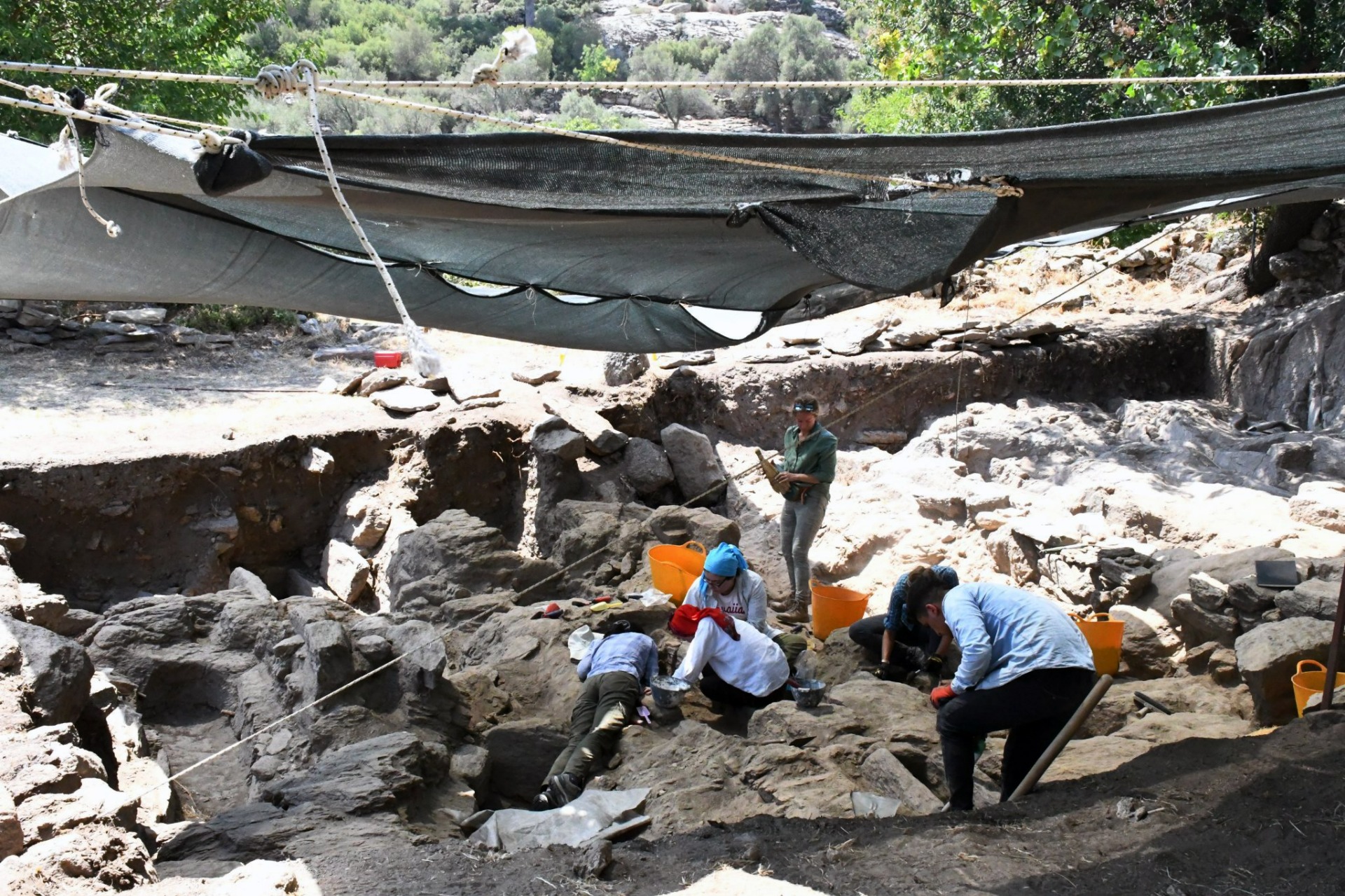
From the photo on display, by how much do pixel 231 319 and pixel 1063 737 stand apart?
11.8 meters

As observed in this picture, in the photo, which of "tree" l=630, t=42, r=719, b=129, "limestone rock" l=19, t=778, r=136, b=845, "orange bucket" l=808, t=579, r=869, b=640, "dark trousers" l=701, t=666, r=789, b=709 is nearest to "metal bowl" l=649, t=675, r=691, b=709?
"dark trousers" l=701, t=666, r=789, b=709

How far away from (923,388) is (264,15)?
931cm

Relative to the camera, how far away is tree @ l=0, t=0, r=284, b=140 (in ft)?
33.1

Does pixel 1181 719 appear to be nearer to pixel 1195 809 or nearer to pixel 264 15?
pixel 1195 809

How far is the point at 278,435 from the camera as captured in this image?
8898mm

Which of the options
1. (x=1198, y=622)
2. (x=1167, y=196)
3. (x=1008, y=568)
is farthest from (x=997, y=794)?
(x=1008, y=568)

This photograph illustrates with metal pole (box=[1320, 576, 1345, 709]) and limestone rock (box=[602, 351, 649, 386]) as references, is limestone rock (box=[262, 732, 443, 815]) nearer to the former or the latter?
metal pole (box=[1320, 576, 1345, 709])

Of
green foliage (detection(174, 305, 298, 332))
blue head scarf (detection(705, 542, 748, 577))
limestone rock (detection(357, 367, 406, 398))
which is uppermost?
green foliage (detection(174, 305, 298, 332))

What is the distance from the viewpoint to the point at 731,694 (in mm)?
5477

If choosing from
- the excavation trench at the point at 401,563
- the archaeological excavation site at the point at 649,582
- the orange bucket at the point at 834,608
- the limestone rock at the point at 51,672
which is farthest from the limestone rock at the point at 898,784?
the limestone rock at the point at 51,672

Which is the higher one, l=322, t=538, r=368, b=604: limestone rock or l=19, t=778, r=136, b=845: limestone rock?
l=19, t=778, r=136, b=845: limestone rock

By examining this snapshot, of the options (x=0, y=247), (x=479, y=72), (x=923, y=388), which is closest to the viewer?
(x=479, y=72)

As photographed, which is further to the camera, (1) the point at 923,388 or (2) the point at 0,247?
(1) the point at 923,388

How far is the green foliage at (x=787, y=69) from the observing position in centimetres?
3431
